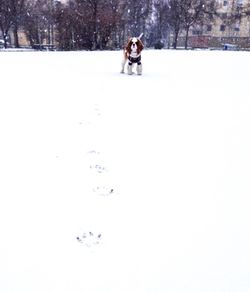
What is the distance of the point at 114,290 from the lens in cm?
310

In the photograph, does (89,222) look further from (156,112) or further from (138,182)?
(156,112)

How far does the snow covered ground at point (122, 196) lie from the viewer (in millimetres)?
3307

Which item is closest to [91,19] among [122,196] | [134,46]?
[134,46]

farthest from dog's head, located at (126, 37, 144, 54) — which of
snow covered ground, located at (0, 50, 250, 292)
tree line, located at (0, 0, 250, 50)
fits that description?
tree line, located at (0, 0, 250, 50)

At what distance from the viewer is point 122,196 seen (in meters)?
4.55

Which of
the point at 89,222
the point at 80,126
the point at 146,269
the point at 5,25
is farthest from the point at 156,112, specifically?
the point at 5,25

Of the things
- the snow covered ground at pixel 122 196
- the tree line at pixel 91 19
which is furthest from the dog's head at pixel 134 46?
the tree line at pixel 91 19

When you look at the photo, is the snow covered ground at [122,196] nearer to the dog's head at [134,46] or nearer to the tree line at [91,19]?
the dog's head at [134,46]

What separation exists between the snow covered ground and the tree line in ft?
69.7

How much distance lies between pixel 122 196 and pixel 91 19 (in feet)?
86.7

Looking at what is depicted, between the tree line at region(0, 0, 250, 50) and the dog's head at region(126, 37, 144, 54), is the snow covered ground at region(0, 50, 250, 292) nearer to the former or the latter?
the dog's head at region(126, 37, 144, 54)

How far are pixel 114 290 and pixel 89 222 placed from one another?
993 mm

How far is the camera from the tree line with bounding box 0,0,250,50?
29078 millimetres

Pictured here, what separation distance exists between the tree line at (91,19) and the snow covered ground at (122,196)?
21234 millimetres
